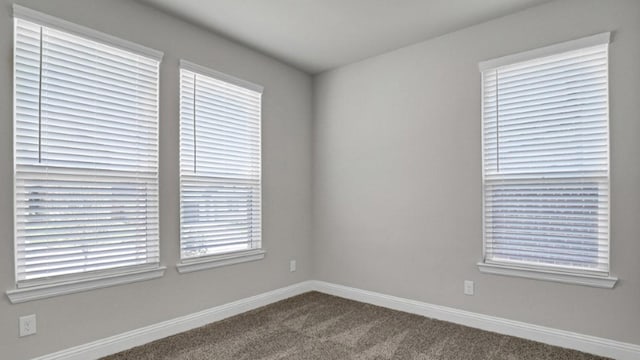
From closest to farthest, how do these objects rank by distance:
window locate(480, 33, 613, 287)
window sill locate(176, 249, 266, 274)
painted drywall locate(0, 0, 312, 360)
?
1. painted drywall locate(0, 0, 312, 360)
2. window locate(480, 33, 613, 287)
3. window sill locate(176, 249, 266, 274)

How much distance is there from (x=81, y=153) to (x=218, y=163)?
1.11m

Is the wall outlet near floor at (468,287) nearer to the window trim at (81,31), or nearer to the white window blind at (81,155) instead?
the white window blind at (81,155)

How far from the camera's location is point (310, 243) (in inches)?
169

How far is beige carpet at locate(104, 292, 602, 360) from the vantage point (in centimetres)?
255

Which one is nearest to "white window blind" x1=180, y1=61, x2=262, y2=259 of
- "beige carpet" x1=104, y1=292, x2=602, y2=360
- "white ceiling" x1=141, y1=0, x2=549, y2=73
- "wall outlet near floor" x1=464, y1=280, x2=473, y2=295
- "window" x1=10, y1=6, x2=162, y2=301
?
"window" x1=10, y1=6, x2=162, y2=301

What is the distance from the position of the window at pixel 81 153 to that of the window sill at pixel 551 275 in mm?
2707

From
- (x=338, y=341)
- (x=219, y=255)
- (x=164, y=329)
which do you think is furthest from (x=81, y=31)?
(x=338, y=341)

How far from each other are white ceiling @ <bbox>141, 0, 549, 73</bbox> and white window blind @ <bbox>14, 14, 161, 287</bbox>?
70 centimetres

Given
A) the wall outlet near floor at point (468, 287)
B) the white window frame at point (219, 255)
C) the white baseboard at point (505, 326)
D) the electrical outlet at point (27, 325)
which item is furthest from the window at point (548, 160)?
the electrical outlet at point (27, 325)

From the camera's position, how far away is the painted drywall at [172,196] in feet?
6.99

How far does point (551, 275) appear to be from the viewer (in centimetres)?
267

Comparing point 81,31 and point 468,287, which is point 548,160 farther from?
point 81,31

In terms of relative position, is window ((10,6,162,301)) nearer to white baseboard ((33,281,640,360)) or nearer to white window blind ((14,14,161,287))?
white window blind ((14,14,161,287))

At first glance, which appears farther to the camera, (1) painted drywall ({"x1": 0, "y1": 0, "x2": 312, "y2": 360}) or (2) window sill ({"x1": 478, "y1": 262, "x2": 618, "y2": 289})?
(2) window sill ({"x1": 478, "y1": 262, "x2": 618, "y2": 289})
